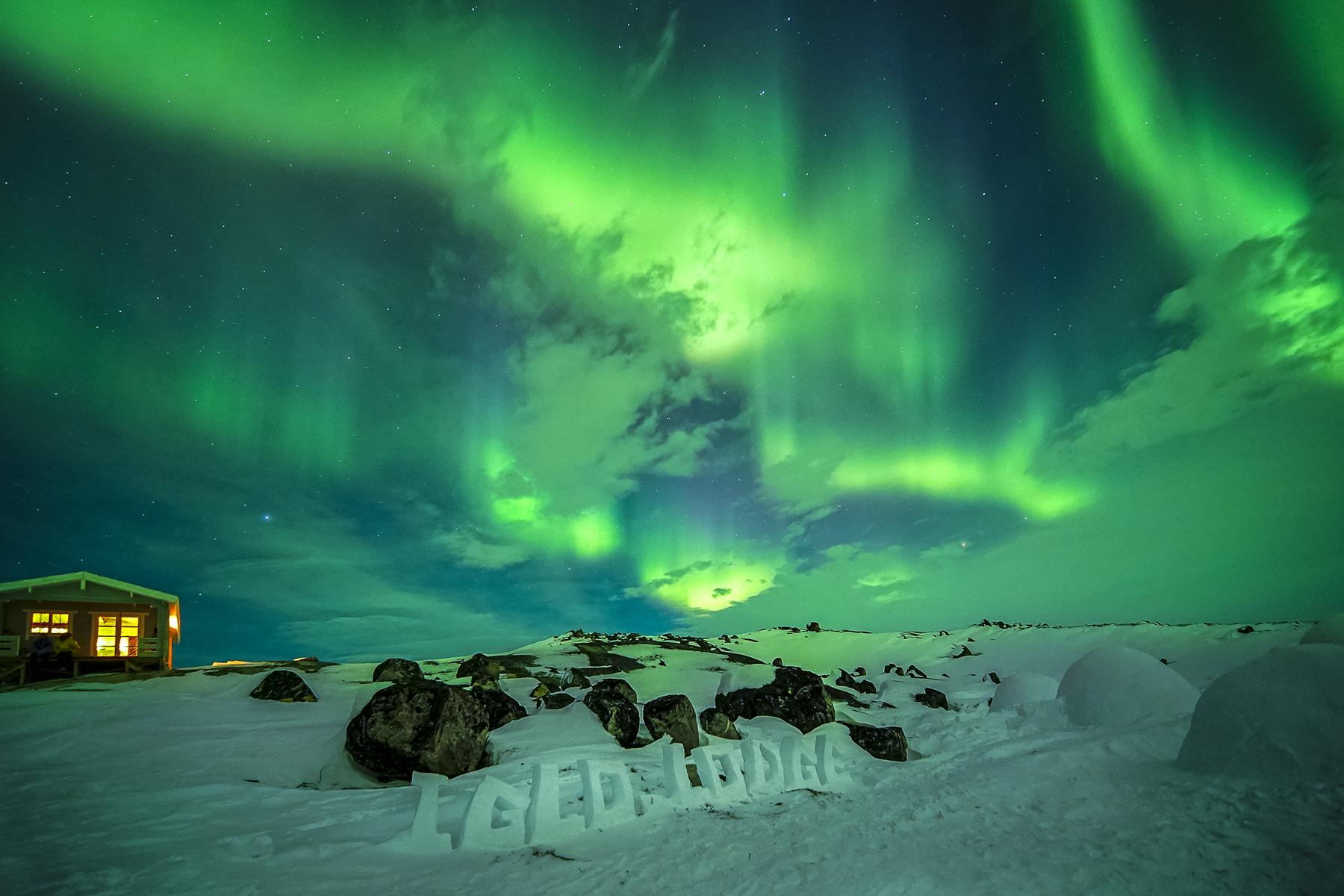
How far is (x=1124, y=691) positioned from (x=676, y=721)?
33.2 feet

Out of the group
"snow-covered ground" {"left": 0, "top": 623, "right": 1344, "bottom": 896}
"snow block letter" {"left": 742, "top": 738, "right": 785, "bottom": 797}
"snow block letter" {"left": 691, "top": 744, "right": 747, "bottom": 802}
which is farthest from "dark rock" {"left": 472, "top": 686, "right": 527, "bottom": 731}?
"snow block letter" {"left": 742, "top": 738, "right": 785, "bottom": 797}

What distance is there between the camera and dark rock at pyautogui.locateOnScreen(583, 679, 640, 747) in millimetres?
9977

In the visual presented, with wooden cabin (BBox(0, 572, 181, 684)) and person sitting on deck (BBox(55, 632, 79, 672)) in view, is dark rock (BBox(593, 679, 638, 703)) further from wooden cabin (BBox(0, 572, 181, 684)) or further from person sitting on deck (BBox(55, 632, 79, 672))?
wooden cabin (BBox(0, 572, 181, 684))

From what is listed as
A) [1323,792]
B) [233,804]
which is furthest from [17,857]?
[1323,792]

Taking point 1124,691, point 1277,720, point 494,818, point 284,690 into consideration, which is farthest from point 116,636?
point 1124,691

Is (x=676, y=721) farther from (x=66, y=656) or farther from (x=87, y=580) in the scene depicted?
(x=87, y=580)

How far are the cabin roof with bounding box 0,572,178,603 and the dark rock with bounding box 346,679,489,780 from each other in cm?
2259

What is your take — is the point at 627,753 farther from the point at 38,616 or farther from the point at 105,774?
the point at 38,616

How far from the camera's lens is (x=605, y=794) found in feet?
23.4

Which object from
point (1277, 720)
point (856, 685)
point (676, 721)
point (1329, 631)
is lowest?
point (856, 685)

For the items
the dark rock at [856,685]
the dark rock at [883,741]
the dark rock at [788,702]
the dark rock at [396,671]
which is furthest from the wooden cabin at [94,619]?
the dark rock at [856,685]

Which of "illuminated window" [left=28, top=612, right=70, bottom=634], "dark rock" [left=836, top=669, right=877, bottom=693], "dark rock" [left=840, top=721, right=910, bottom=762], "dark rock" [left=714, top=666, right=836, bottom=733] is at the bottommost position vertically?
"dark rock" [left=836, top=669, right=877, bottom=693]

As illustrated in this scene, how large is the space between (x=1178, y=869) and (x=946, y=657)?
34.7 m

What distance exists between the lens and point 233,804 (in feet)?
20.8
